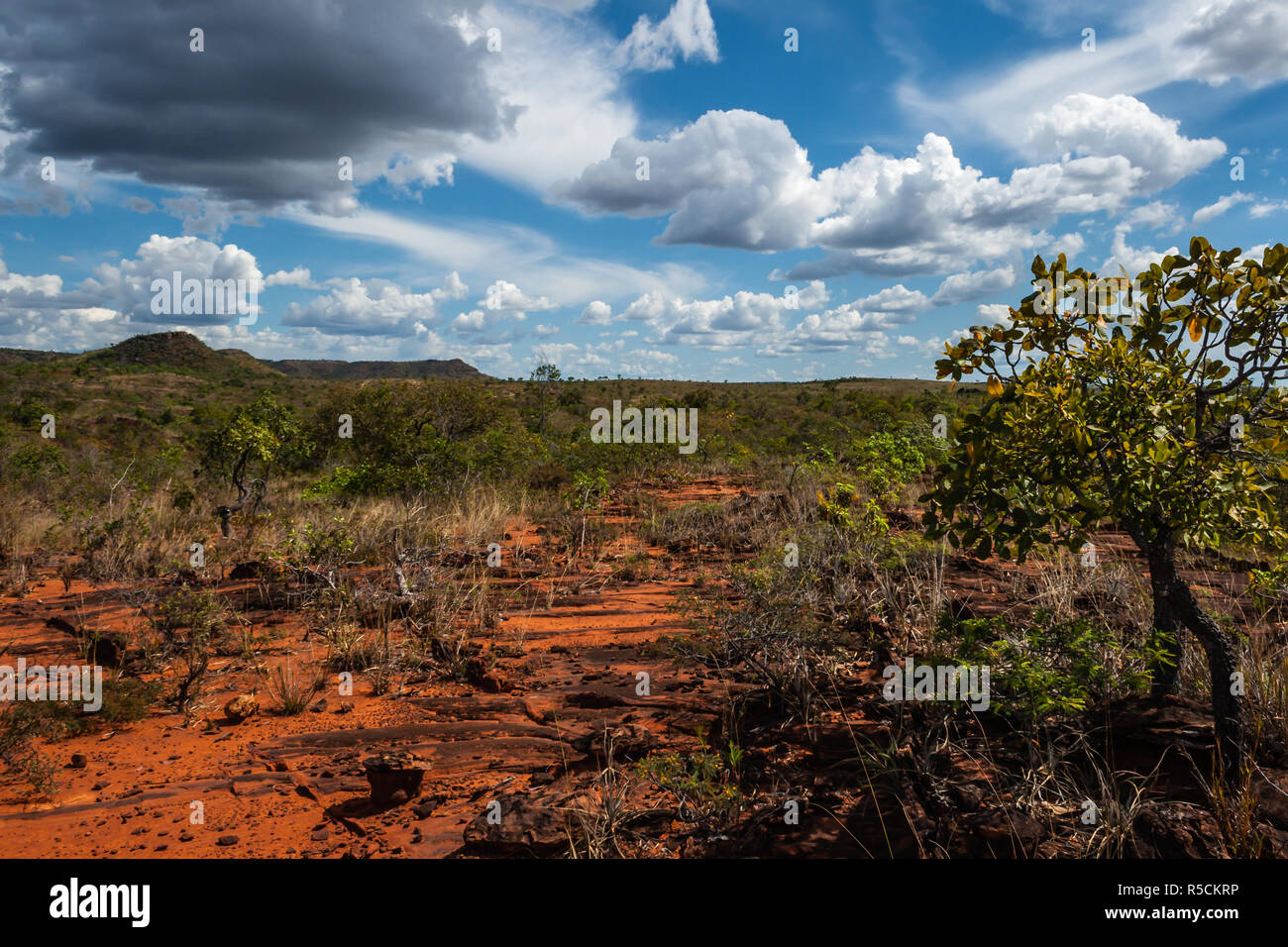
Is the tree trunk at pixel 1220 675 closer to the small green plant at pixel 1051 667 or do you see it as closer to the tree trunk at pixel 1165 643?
the tree trunk at pixel 1165 643

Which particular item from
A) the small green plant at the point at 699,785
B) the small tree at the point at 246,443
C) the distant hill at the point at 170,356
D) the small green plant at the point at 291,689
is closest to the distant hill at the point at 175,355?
the distant hill at the point at 170,356

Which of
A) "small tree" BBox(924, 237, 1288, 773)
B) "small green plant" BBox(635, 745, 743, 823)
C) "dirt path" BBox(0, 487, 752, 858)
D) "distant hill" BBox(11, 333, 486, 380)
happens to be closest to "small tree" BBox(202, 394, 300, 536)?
"dirt path" BBox(0, 487, 752, 858)

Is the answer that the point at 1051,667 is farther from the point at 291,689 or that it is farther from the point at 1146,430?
the point at 291,689

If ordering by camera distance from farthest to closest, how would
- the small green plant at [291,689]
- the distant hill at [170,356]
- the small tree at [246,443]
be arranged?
the distant hill at [170,356] → the small tree at [246,443] → the small green plant at [291,689]

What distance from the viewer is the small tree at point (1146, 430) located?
294cm

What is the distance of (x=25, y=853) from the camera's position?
3230 mm

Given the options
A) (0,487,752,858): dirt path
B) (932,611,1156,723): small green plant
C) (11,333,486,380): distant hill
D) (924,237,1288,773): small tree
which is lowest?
(0,487,752,858): dirt path

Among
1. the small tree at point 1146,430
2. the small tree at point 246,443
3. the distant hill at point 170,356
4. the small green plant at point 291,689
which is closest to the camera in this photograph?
the small tree at point 1146,430

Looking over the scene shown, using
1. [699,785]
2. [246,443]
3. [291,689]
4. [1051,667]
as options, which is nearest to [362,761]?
[291,689]

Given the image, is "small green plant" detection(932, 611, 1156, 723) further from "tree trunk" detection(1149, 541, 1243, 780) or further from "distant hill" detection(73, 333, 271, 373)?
"distant hill" detection(73, 333, 271, 373)

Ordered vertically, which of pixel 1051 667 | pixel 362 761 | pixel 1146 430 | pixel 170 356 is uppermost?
pixel 170 356

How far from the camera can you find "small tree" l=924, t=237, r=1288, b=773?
9.64 ft

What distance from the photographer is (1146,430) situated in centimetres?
293
